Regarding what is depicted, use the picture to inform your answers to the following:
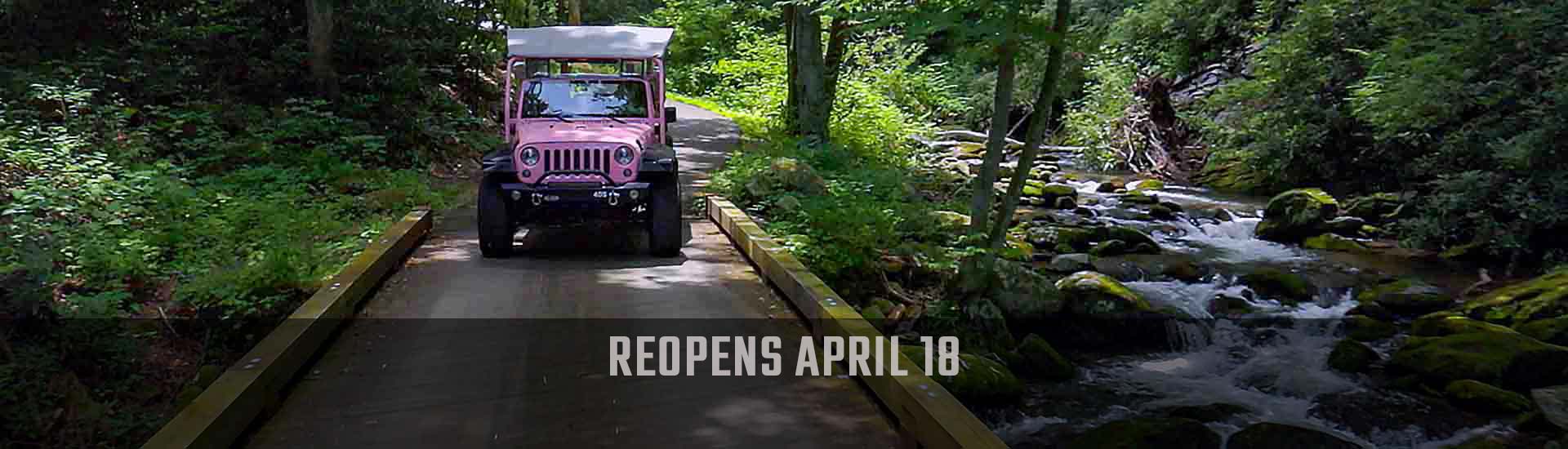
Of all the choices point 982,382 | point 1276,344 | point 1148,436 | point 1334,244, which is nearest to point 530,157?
point 982,382

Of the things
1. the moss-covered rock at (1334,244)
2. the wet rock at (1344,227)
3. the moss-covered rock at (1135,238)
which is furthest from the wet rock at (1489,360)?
the wet rock at (1344,227)

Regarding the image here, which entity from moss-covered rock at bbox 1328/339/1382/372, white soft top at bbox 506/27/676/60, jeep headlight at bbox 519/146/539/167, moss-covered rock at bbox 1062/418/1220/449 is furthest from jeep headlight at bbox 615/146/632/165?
moss-covered rock at bbox 1328/339/1382/372

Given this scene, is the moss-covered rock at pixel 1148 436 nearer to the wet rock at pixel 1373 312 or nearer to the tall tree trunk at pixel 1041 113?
the tall tree trunk at pixel 1041 113

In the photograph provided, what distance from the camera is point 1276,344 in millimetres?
11773

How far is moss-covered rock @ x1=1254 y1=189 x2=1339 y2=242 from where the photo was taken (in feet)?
56.2

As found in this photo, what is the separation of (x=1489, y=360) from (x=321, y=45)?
1676 cm

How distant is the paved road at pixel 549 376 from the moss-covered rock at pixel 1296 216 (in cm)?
1100

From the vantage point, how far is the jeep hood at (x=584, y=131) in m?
10.2

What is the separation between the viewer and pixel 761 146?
19188 mm

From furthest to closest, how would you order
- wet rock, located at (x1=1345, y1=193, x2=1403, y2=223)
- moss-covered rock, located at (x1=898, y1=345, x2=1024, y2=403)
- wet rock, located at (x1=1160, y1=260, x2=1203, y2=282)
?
1. wet rock, located at (x1=1345, y1=193, x2=1403, y2=223)
2. wet rock, located at (x1=1160, y1=260, x2=1203, y2=282)
3. moss-covered rock, located at (x1=898, y1=345, x2=1024, y2=403)

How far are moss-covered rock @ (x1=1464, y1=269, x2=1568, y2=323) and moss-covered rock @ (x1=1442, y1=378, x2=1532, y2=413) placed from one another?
9.10 ft

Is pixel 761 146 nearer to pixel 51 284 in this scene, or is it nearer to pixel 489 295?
pixel 489 295

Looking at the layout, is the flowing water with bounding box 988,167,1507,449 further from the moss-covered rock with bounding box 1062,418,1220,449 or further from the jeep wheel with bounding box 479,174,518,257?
the jeep wheel with bounding box 479,174,518,257

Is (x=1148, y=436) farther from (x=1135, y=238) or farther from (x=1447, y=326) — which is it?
(x=1135, y=238)
